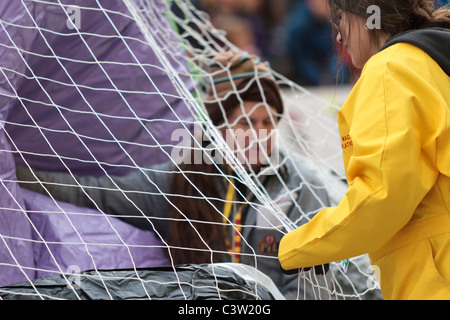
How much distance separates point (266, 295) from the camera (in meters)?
1.25

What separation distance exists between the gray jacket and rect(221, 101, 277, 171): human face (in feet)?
0.26

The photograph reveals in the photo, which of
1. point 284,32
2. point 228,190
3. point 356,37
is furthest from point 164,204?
point 284,32

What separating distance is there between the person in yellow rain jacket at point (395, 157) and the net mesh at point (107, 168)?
0.42 m

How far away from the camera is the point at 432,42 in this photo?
887 millimetres

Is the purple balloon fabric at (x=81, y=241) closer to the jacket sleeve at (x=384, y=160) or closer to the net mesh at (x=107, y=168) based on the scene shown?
the net mesh at (x=107, y=168)

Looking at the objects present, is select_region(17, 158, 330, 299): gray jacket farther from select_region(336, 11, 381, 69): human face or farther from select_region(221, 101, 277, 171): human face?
select_region(336, 11, 381, 69): human face

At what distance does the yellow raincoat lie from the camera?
0.83 metres

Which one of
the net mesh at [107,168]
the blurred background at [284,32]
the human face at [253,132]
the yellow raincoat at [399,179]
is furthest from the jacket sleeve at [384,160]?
the blurred background at [284,32]

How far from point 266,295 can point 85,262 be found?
46cm

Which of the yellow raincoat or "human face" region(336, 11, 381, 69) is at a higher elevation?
"human face" region(336, 11, 381, 69)

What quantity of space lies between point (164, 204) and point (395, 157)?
826 mm

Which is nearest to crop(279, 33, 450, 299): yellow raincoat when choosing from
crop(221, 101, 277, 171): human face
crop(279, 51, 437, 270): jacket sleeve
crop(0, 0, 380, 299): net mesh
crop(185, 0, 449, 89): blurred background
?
crop(279, 51, 437, 270): jacket sleeve

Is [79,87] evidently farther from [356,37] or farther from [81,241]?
[356,37]

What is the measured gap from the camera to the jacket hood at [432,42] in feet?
2.88
